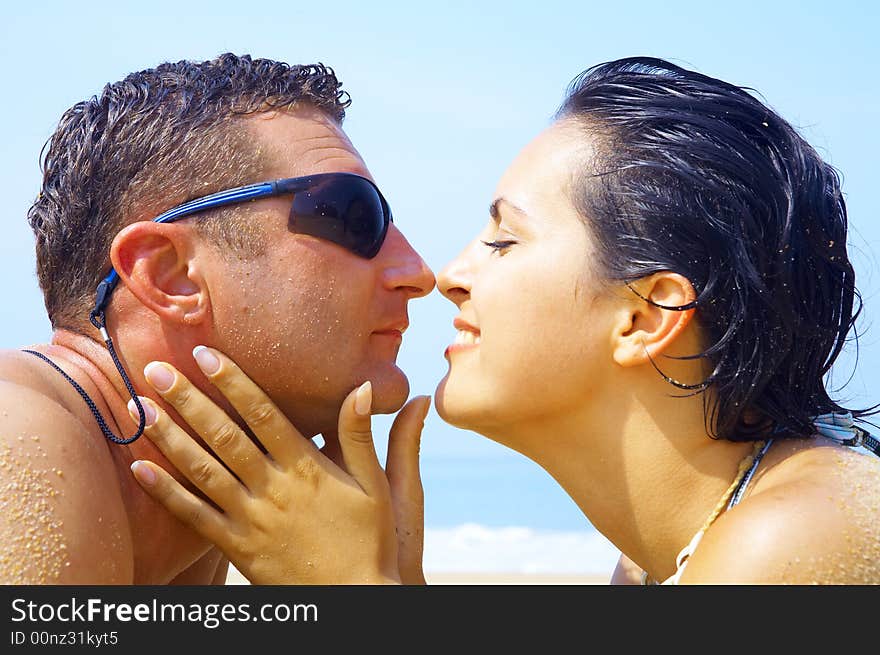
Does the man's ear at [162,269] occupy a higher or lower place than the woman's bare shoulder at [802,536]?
higher

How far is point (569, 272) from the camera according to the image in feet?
14.4

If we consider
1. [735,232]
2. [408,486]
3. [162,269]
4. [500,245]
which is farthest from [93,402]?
[735,232]

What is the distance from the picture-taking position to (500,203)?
4.66 m

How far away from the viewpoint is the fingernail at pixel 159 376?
439 cm

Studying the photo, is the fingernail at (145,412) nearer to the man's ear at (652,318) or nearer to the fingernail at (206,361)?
the fingernail at (206,361)

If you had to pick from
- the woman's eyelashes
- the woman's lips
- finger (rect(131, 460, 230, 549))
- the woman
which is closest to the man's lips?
the woman's lips

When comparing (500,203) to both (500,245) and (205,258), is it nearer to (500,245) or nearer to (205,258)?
(500,245)

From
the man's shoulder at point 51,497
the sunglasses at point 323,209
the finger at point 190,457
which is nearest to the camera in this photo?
the man's shoulder at point 51,497

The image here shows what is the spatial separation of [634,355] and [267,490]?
163 centimetres

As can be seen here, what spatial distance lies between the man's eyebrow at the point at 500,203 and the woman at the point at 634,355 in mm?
11

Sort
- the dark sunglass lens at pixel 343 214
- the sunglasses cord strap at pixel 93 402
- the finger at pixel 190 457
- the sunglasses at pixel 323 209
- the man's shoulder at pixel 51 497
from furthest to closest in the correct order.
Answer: the dark sunglass lens at pixel 343 214
the sunglasses at pixel 323 209
the finger at pixel 190 457
the sunglasses cord strap at pixel 93 402
the man's shoulder at pixel 51 497

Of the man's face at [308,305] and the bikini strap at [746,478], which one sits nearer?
the bikini strap at [746,478]

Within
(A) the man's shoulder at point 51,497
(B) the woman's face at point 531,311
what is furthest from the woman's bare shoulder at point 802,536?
(A) the man's shoulder at point 51,497
